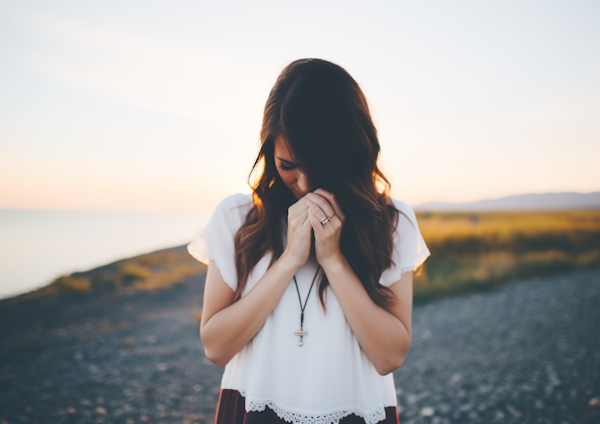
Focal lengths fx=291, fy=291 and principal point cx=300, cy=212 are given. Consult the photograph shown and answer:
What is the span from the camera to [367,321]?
4.01ft

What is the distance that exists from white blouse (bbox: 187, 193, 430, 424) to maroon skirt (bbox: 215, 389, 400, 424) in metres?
0.03

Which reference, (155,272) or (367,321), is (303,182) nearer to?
(367,321)

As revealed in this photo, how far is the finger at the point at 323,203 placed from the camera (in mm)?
1232

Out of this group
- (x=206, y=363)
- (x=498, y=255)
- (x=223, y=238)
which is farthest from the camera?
(x=498, y=255)

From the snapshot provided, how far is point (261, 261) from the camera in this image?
1.39m

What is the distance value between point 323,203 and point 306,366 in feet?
2.31

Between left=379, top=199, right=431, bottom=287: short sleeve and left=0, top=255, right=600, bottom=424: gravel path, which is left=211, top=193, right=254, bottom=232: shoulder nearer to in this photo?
left=379, top=199, right=431, bottom=287: short sleeve

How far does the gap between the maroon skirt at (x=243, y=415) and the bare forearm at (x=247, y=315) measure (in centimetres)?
24

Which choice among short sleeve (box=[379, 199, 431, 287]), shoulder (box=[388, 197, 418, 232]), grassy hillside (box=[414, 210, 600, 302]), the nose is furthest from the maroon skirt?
grassy hillside (box=[414, 210, 600, 302])

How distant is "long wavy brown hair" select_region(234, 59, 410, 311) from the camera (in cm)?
125

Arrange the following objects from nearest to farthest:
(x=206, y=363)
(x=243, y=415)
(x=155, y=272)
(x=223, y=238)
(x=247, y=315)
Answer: (x=247, y=315) < (x=243, y=415) < (x=223, y=238) < (x=206, y=363) < (x=155, y=272)

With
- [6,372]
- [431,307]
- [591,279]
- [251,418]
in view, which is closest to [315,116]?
[251,418]

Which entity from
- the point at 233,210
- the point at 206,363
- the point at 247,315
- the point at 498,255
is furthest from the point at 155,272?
the point at 498,255

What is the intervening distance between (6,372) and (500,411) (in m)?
7.54
